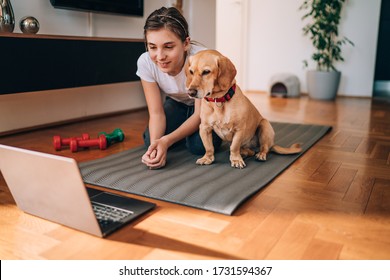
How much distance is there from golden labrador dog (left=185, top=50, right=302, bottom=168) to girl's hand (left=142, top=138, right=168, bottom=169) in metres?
0.19

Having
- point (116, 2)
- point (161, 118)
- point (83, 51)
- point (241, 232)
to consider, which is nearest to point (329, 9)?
point (116, 2)

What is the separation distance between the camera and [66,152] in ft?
6.95

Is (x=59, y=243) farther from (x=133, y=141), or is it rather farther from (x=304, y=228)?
(x=133, y=141)

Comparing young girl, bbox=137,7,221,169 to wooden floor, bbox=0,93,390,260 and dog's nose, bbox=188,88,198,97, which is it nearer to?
dog's nose, bbox=188,88,198,97

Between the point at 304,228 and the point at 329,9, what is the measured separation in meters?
4.10

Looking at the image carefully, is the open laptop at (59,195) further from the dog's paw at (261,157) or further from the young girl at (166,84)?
the dog's paw at (261,157)

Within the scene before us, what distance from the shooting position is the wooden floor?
1056 millimetres

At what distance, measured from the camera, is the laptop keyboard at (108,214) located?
1223mm

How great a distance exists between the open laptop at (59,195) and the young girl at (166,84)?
16.9 inches

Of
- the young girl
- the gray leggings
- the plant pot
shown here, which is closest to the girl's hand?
the young girl

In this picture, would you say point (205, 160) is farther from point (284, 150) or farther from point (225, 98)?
point (284, 150)

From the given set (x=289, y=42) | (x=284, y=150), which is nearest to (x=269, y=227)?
(x=284, y=150)

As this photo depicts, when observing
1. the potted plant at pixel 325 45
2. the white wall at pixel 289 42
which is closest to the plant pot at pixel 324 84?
the potted plant at pixel 325 45
